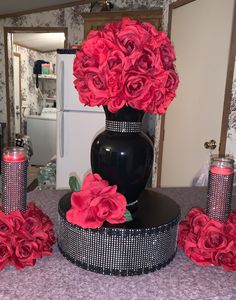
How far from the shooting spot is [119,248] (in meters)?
0.70

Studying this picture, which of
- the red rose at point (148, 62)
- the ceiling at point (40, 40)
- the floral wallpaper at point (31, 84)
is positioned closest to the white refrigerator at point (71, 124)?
the red rose at point (148, 62)

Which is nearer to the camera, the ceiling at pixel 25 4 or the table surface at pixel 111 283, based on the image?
the table surface at pixel 111 283

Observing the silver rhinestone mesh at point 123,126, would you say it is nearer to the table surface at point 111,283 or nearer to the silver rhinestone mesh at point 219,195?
the silver rhinestone mesh at point 219,195

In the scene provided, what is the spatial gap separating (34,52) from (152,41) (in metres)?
6.17

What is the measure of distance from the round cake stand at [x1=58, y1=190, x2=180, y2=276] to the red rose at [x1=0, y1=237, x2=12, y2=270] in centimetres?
13

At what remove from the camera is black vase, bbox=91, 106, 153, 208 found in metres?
0.74

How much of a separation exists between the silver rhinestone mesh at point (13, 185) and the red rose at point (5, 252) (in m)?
0.08

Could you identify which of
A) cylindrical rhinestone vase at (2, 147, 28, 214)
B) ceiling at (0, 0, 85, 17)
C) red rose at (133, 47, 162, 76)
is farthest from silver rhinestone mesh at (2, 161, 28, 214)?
ceiling at (0, 0, 85, 17)

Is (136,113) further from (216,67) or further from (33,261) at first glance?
(216,67)

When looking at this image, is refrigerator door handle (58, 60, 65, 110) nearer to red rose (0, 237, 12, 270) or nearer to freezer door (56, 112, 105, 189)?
freezer door (56, 112, 105, 189)

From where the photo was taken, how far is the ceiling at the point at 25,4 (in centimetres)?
384

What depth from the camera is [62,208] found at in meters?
0.80

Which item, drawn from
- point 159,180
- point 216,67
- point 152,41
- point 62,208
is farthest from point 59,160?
point 152,41

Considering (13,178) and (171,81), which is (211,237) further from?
(13,178)
